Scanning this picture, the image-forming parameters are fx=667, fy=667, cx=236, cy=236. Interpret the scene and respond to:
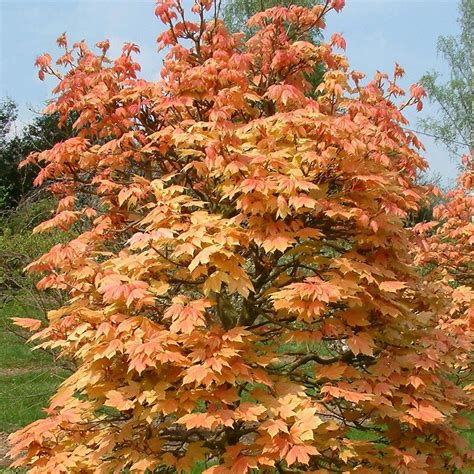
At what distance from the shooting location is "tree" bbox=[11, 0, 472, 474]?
302 centimetres

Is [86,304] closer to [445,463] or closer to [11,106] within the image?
[445,463]

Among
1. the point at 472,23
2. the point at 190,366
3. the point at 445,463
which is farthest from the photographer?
the point at 472,23

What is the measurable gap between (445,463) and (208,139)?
2.29 meters

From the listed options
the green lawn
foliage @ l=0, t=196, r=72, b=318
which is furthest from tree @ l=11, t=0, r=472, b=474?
foliage @ l=0, t=196, r=72, b=318

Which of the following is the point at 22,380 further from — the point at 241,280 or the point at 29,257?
the point at 241,280

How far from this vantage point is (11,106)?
63.6ft

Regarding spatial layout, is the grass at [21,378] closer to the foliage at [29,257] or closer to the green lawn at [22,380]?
the green lawn at [22,380]

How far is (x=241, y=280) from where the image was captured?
9.89ft

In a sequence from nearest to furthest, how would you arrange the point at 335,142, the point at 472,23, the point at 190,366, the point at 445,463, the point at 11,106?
1. the point at 190,366
2. the point at 335,142
3. the point at 445,463
4. the point at 11,106
5. the point at 472,23

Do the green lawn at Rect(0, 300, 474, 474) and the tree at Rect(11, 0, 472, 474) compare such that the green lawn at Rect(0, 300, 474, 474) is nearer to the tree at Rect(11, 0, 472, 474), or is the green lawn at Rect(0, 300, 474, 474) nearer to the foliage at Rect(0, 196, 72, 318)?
the foliage at Rect(0, 196, 72, 318)

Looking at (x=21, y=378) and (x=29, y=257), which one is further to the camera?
(x=21, y=378)

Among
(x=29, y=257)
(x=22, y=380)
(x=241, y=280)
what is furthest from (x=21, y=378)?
(x=241, y=280)

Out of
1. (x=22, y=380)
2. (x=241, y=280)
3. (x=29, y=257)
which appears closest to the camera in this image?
(x=241, y=280)

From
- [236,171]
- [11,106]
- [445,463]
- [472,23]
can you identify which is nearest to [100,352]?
[236,171]
